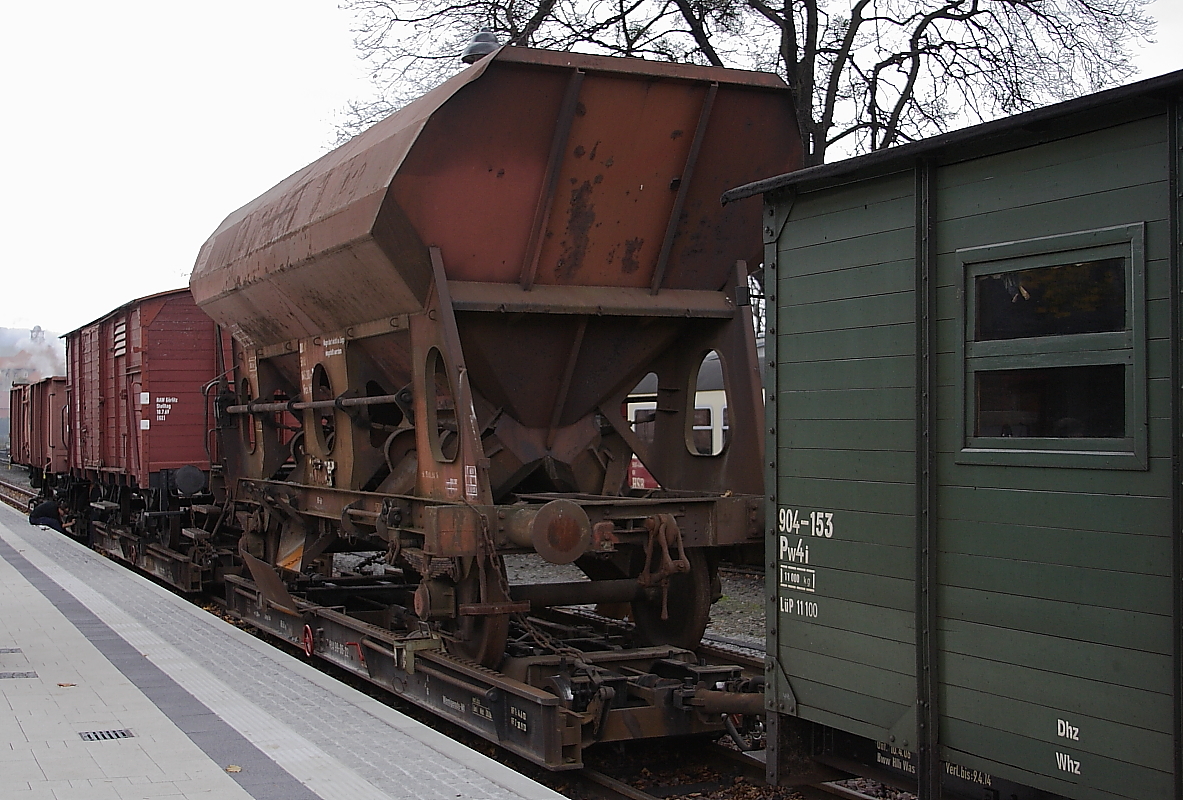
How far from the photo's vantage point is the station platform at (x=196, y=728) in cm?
527

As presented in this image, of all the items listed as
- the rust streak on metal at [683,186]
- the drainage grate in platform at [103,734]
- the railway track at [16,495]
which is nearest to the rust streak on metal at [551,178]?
the rust streak on metal at [683,186]

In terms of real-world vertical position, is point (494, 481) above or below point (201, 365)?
below

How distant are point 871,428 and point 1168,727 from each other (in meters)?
1.64

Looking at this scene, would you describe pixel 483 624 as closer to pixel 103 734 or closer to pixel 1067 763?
pixel 103 734

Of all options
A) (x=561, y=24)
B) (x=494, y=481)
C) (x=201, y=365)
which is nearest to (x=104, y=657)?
(x=494, y=481)

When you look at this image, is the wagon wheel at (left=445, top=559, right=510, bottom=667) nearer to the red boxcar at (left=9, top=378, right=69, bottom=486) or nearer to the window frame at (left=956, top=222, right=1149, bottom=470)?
the window frame at (left=956, top=222, right=1149, bottom=470)

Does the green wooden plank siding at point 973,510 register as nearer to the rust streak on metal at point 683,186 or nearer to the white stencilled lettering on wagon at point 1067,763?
the white stencilled lettering on wagon at point 1067,763

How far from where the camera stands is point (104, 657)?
847 cm

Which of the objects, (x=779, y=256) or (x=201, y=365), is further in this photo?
(x=201, y=365)

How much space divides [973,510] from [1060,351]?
68cm

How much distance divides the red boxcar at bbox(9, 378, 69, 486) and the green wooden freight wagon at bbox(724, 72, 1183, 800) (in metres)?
21.2

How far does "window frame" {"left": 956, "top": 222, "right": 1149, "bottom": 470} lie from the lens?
3.76 m

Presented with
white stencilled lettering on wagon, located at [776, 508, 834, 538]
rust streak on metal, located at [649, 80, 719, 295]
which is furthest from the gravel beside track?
white stencilled lettering on wagon, located at [776, 508, 834, 538]

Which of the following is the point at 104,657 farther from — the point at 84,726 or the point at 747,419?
the point at 747,419
